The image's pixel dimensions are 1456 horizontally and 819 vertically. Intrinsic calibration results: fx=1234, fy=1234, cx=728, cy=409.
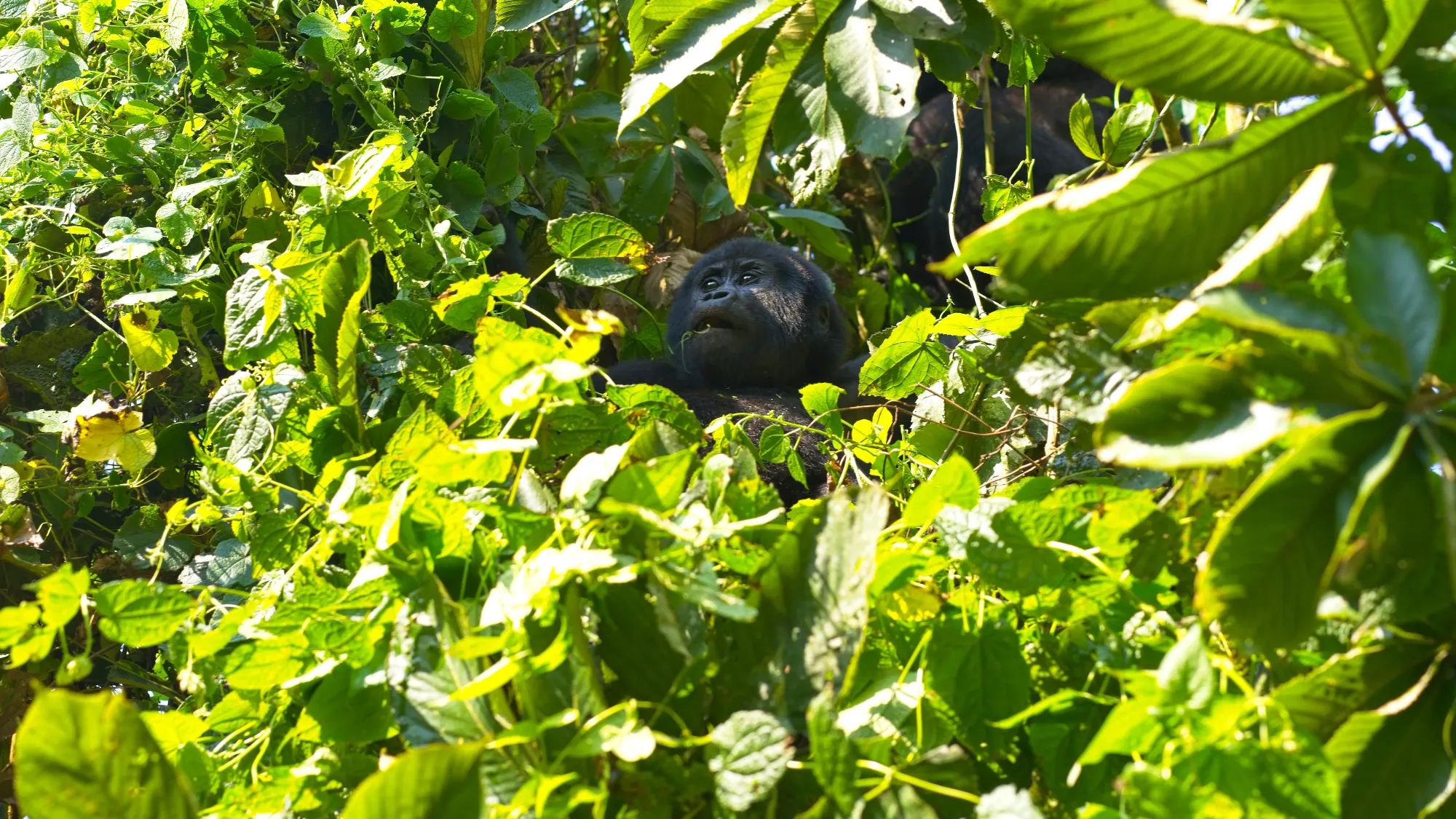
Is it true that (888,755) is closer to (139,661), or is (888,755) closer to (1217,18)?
(1217,18)

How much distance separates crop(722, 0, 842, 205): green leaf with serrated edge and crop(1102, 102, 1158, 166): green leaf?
0.63 m

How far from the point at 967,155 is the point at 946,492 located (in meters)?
3.91

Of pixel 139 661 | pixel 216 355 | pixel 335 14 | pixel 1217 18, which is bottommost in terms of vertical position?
pixel 139 661

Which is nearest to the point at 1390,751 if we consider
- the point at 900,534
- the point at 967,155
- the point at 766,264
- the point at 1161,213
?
the point at 1161,213

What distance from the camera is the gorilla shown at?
3.27 m

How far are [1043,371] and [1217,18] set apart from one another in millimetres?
283

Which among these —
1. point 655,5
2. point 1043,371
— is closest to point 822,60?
point 655,5

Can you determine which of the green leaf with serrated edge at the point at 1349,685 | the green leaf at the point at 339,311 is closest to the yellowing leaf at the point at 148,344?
the green leaf at the point at 339,311

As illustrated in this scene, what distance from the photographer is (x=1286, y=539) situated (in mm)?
707

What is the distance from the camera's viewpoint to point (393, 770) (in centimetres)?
72

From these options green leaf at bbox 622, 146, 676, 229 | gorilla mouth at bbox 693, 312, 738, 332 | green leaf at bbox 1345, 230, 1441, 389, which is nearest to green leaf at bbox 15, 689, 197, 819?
green leaf at bbox 1345, 230, 1441, 389

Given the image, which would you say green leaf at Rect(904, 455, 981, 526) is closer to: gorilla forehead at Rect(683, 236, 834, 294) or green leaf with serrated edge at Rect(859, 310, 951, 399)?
green leaf with serrated edge at Rect(859, 310, 951, 399)

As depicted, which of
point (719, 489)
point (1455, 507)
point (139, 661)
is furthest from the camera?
point (139, 661)

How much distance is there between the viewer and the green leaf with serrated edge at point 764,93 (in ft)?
3.75
